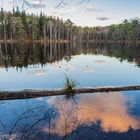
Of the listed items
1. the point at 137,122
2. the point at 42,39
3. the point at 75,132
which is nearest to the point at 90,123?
the point at 75,132

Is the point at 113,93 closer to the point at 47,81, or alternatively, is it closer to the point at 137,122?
the point at 137,122

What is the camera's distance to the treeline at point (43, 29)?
86.9 metres

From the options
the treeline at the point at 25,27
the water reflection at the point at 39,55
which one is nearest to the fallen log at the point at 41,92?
the water reflection at the point at 39,55

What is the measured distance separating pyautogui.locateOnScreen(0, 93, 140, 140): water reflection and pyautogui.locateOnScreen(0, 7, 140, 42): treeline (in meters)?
49.6

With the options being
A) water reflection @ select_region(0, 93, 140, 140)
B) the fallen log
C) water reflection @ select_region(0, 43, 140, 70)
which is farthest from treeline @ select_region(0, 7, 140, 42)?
water reflection @ select_region(0, 93, 140, 140)

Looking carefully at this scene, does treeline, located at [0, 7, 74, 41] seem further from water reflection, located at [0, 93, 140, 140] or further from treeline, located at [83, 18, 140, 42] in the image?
water reflection, located at [0, 93, 140, 140]

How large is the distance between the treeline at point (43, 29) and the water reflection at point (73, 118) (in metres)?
49.6

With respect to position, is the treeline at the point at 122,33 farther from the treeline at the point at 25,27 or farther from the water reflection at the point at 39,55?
the water reflection at the point at 39,55

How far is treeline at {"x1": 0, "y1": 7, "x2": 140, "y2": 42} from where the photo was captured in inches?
3423

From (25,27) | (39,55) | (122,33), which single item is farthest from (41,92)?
(122,33)

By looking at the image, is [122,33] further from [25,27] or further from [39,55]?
[39,55]

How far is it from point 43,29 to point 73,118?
94.6 meters

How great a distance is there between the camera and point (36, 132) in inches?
305

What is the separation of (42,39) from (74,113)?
96.1 meters
